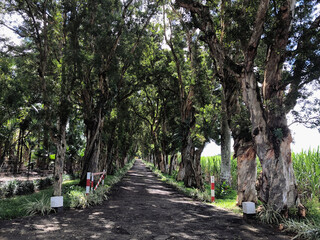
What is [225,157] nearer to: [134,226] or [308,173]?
[308,173]

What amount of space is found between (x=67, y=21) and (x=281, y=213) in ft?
32.2

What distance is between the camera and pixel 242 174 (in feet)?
27.1

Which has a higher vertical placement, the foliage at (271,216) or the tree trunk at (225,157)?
the tree trunk at (225,157)

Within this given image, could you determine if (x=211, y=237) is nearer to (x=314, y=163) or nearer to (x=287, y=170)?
(x=287, y=170)

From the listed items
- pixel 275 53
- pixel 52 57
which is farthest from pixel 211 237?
pixel 52 57

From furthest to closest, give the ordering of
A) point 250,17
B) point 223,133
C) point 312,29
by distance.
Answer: point 223,133
point 250,17
point 312,29

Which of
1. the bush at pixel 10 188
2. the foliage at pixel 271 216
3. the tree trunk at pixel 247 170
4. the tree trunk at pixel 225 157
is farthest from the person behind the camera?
the tree trunk at pixel 225 157

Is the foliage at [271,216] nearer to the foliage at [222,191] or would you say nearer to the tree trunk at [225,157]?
the foliage at [222,191]

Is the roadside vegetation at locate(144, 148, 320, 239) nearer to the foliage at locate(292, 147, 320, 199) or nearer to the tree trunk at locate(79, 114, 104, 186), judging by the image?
the foliage at locate(292, 147, 320, 199)

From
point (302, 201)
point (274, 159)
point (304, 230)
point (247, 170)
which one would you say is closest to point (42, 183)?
point (247, 170)

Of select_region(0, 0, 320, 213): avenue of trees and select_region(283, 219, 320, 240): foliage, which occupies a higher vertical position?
select_region(0, 0, 320, 213): avenue of trees

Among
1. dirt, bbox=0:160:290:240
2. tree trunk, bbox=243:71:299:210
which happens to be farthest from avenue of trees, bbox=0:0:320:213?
dirt, bbox=0:160:290:240

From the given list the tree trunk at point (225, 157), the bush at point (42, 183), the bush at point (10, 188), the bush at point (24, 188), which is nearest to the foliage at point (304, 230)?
the tree trunk at point (225, 157)


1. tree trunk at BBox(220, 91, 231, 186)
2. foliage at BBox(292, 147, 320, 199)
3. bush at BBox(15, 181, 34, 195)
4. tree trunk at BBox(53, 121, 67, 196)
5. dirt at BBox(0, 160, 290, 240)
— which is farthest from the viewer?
tree trunk at BBox(220, 91, 231, 186)
